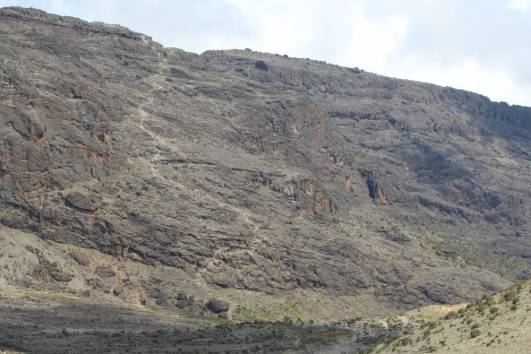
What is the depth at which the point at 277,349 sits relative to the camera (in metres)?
103

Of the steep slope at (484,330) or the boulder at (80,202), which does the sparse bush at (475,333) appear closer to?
the steep slope at (484,330)

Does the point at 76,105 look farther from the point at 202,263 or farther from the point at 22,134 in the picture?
the point at 202,263

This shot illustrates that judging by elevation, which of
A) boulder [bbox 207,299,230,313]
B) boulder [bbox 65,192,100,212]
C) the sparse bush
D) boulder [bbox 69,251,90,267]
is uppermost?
boulder [bbox 65,192,100,212]

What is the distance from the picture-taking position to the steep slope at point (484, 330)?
49.4 meters

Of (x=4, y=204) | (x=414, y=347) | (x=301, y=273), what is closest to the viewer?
(x=414, y=347)

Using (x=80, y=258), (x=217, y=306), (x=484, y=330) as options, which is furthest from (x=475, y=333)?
(x=80, y=258)

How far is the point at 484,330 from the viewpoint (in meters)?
52.5

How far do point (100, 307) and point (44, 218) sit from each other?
30236 mm

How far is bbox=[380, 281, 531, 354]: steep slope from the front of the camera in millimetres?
49438

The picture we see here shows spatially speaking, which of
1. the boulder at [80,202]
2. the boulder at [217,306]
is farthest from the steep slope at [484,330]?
the boulder at [80,202]

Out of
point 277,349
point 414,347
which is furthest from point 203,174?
point 414,347

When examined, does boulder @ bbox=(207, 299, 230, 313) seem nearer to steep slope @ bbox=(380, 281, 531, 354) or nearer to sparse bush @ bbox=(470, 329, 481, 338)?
steep slope @ bbox=(380, 281, 531, 354)

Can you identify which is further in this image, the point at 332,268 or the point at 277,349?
the point at 332,268

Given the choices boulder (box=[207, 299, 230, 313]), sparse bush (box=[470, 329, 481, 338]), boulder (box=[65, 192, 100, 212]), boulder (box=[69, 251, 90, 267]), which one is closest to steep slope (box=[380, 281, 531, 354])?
sparse bush (box=[470, 329, 481, 338])
